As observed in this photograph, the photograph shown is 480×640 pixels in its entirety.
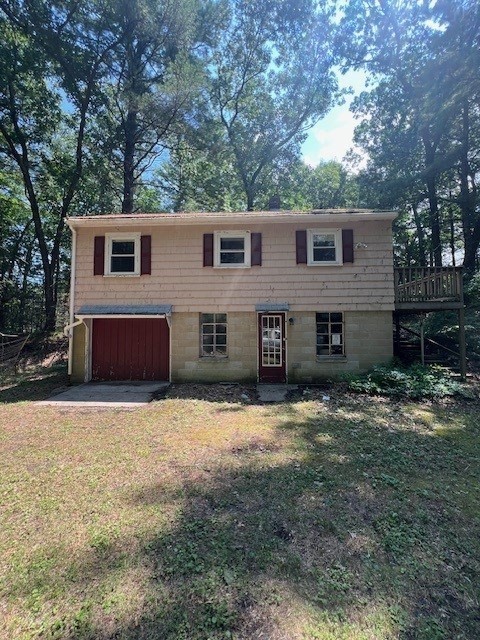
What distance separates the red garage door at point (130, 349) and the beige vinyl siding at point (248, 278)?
0.74 metres

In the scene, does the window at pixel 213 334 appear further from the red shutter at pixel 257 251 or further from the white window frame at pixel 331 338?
the white window frame at pixel 331 338

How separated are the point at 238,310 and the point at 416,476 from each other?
6.49 metres

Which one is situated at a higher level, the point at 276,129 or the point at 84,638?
the point at 276,129

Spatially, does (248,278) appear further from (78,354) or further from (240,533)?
(240,533)

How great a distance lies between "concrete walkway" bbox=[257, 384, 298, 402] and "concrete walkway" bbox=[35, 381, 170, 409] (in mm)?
2785

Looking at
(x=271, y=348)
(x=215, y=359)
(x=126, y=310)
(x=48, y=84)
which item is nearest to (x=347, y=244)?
(x=271, y=348)

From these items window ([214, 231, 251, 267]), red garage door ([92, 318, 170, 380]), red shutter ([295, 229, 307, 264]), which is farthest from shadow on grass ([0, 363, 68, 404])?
red shutter ([295, 229, 307, 264])

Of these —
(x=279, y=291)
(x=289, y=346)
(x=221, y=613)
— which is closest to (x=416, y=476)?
(x=221, y=613)

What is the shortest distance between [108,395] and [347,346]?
6.89 meters

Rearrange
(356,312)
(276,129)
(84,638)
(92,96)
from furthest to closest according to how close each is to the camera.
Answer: (276,129) < (92,96) < (356,312) < (84,638)

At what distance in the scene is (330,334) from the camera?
985 centimetres

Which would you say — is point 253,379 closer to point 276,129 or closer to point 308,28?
point 276,129

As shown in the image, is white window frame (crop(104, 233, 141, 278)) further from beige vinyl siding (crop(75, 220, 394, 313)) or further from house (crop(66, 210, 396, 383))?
beige vinyl siding (crop(75, 220, 394, 313))

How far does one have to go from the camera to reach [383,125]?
1886 cm
